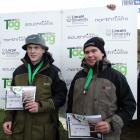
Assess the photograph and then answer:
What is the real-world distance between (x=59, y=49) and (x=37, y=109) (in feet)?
4.38

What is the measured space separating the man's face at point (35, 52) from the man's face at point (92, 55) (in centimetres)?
62

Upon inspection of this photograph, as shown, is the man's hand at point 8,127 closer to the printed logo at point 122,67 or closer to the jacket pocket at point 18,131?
the jacket pocket at point 18,131

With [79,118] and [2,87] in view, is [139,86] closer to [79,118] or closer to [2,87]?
[79,118]

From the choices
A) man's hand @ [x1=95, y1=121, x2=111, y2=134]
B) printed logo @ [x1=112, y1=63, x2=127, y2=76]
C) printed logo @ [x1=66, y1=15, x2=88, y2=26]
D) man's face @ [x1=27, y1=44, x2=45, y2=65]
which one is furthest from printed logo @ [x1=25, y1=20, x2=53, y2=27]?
man's hand @ [x1=95, y1=121, x2=111, y2=134]

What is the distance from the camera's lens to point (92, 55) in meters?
4.10

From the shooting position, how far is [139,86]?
495 cm

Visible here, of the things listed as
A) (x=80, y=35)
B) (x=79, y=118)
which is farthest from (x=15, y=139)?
(x=80, y=35)

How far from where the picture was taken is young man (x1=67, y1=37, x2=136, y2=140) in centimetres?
398

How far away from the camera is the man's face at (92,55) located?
4.10 metres

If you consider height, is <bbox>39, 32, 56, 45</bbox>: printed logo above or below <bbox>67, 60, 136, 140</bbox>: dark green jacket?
above

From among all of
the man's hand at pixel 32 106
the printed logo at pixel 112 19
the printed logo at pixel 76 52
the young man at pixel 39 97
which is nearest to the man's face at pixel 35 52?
the young man at pixel 39 97

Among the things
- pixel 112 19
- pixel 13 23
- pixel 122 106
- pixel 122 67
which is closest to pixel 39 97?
pixel 122 106

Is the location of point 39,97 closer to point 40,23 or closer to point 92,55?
point 92,55

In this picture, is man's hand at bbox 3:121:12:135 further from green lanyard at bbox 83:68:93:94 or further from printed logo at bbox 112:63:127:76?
printed logo at bbox 112:63:127:76
